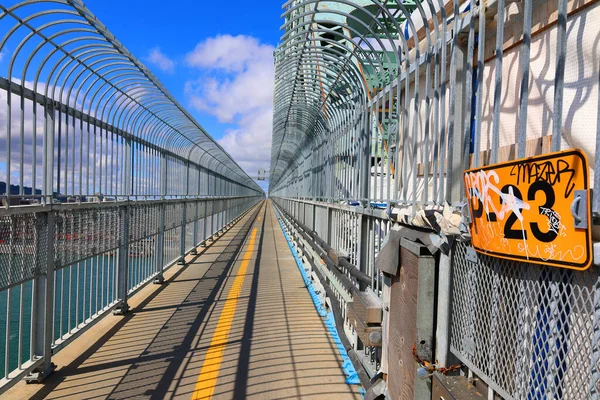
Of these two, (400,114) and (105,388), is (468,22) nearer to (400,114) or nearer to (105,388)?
(400,114)

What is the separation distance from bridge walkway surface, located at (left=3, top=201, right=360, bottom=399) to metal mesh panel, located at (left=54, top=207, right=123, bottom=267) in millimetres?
1190

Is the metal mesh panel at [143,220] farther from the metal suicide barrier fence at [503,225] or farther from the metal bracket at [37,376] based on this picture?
the metal suicide barrier fence at [503,225]

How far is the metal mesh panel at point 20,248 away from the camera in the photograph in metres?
Answer: 4.27

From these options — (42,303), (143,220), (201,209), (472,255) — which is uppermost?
(472,255)

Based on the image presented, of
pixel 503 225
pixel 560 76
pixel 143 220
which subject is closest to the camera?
pixel 560 76

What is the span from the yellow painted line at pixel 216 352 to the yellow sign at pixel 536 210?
354cm

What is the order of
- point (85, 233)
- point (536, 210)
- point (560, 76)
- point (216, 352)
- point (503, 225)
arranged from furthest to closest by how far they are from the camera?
point (85, 233), point (216, 352), point (503, 225), point (560, 76), point (536, 210)

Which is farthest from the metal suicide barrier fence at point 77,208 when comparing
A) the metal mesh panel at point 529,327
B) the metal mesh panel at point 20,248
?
the metal mesh panel at point 529,327

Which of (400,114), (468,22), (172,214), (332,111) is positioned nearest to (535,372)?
(468,22)

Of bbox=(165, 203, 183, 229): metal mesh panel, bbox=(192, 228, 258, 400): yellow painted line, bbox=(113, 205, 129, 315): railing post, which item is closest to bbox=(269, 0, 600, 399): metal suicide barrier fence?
bbox=(192, 228, 258, 400): yellow painted line

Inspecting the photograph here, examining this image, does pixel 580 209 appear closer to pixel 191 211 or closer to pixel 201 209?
pixel 191 211

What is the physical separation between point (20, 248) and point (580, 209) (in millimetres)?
4663

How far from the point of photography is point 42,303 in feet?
16.3

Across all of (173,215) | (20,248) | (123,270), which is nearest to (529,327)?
(20,248)
